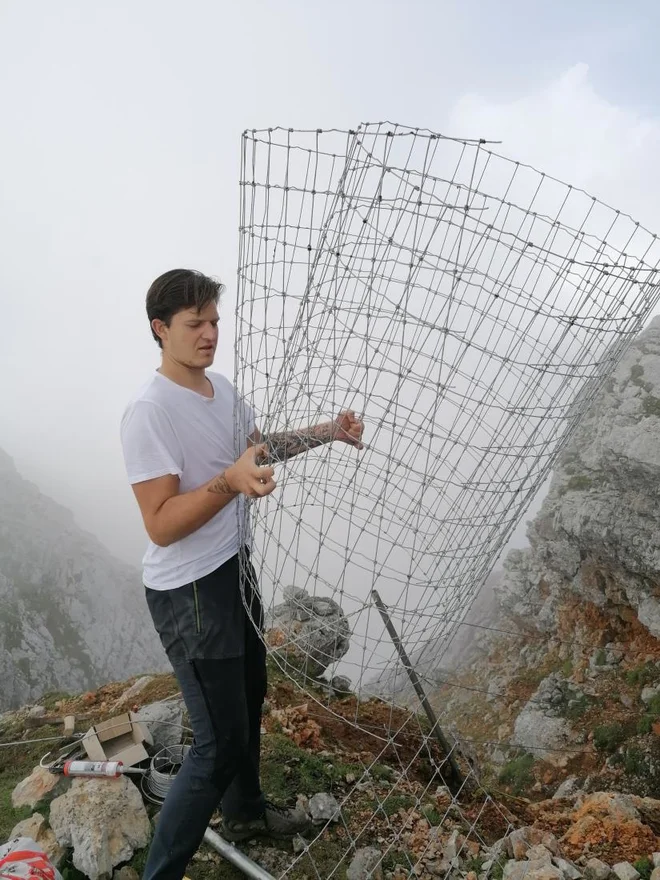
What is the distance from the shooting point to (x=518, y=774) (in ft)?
20.9

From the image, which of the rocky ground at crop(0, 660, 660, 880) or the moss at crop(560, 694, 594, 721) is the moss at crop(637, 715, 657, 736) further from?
the rocky ground at crop(0, 660, 660, 880)

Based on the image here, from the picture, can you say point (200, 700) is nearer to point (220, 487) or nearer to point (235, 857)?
point (220, 487)

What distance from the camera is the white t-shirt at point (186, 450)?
1.91m

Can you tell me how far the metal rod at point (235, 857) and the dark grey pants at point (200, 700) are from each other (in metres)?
0.64

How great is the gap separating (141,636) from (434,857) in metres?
28.2

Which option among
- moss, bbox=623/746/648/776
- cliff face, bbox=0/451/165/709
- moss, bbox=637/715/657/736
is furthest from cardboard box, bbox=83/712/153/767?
cliff face, bbox=0/451/165/709

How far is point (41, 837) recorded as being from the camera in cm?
305

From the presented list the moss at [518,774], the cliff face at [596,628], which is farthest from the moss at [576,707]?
the moss at [518,774]

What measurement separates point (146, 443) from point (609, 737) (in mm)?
6403

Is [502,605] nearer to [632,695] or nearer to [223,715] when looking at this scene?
[632,695]

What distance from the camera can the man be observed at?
1914 mm

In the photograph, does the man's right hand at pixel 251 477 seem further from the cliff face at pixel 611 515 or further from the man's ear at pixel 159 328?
the cliff face at pixel 611 515

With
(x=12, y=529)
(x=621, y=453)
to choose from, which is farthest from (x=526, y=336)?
(x=12, y=529)

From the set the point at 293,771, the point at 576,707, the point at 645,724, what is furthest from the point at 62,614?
the point at 293,771
